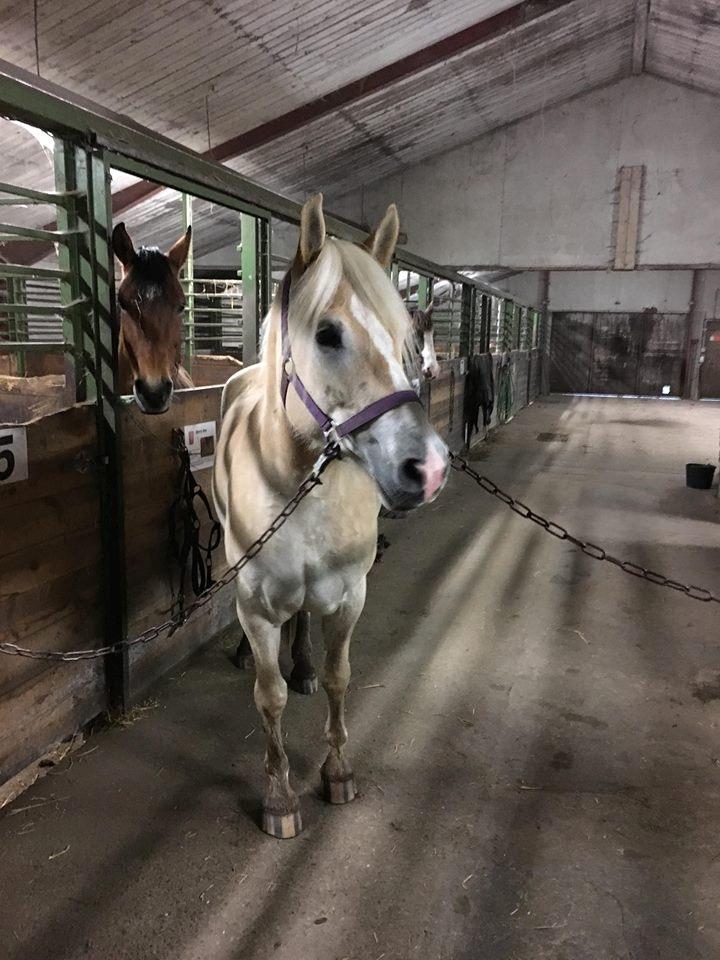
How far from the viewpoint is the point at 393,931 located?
168 cm

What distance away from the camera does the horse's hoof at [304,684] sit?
2816mm

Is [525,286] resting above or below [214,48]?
below

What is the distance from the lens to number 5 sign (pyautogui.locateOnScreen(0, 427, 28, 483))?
6.57 ft

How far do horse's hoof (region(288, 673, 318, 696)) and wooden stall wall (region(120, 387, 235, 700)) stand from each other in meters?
0.59

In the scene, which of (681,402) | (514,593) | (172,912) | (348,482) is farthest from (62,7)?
(681,402)

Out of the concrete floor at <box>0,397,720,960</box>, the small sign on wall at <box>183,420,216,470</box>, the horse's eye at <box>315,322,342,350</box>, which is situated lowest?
the concrete floor at <box>0,397,720,960</box>

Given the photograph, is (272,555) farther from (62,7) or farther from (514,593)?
(62,7)

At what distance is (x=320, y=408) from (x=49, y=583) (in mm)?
1333

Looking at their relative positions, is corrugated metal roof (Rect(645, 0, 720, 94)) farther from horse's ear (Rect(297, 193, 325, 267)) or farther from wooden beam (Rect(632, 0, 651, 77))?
horse's ear (Rect(297, 193, 325, 267))

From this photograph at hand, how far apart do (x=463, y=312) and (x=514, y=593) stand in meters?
5.32

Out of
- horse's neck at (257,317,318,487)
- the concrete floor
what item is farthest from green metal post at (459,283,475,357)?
horse's neck at (257,317,318,487)

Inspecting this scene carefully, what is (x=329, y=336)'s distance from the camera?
1.51 meters

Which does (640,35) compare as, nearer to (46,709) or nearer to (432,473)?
(432,473)

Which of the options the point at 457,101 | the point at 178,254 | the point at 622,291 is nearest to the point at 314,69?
the point at 457,101
